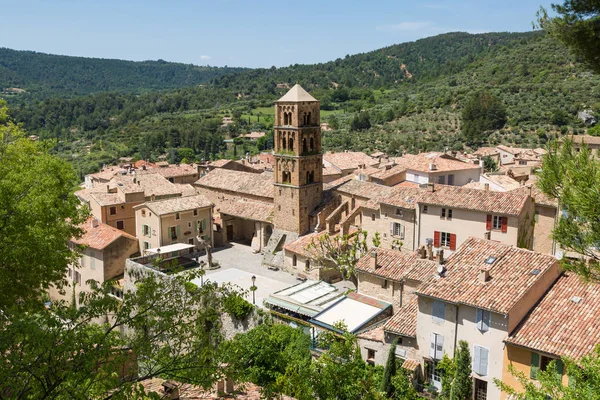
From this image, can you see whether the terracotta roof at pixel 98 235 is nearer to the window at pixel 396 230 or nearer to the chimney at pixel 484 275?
the window at pixel 396 230

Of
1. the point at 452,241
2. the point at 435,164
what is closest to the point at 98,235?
the point at 452,241

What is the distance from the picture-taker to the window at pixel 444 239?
35281 millimetres

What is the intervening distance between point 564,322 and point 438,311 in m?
4.82

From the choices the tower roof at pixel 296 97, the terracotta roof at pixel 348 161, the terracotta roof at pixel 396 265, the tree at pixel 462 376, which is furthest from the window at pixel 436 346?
the terracotta roof at pixel 348 161

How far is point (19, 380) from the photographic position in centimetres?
1037

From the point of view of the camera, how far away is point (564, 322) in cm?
2169

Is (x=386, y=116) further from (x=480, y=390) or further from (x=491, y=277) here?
(x=480, y=390)

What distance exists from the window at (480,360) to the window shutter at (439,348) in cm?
145

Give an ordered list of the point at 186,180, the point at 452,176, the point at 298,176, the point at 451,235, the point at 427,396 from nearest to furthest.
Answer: the point at 427,396 → the point at 451,235 → the point at 298,176 → the point at 452,176 → the point at 186,180

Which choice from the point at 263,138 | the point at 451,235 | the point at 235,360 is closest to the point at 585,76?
the point at 263,138

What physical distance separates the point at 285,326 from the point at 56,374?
19.4 m

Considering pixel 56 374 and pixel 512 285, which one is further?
pixel 512 285

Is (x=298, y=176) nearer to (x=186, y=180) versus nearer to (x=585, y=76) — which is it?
(x=186, y=180)

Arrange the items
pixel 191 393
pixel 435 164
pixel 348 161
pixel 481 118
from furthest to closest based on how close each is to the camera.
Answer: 1. pixel 481 118
2. pixel 348 161
3. pixel 435 164
4. pixel 191 393
